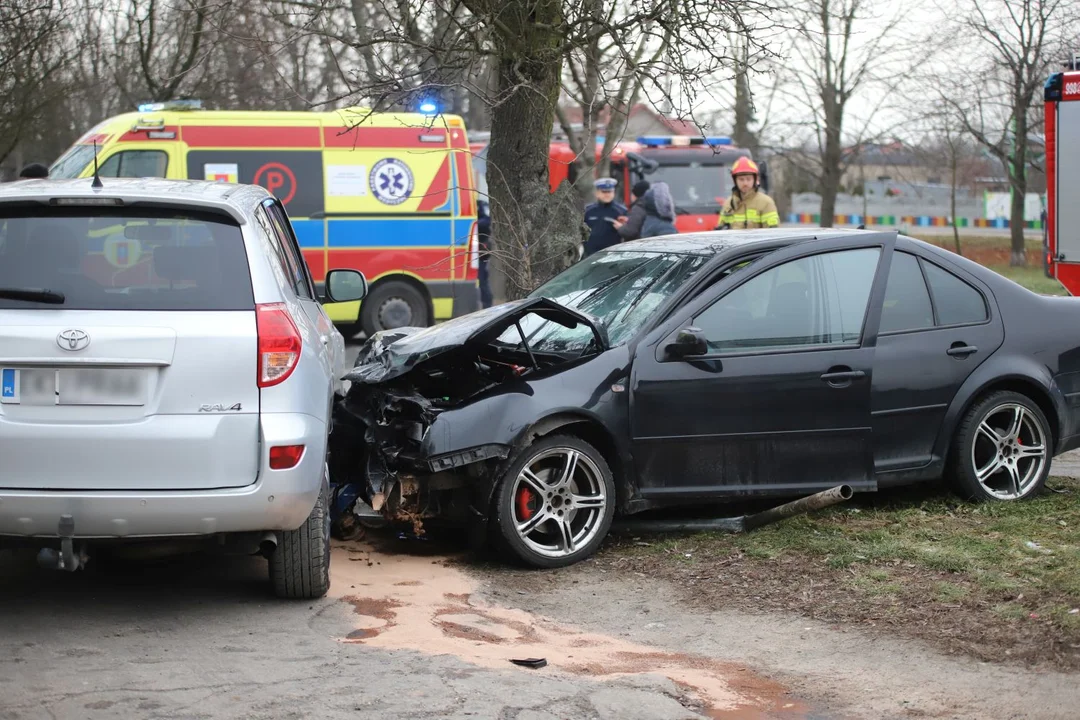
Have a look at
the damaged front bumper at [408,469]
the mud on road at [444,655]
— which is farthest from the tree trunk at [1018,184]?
the mud on road at [444,655]

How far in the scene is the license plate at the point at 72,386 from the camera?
4688 mm

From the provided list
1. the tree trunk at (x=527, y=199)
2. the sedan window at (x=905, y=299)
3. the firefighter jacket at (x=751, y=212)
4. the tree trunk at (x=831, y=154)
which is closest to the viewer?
the sedan window at (x=905, y=299)

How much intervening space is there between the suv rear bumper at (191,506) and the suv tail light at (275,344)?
155mm

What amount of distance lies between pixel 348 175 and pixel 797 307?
345 inches

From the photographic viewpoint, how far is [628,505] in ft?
20.2

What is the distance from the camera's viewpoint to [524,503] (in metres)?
5.98

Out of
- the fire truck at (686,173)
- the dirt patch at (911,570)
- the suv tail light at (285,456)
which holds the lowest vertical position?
the dirt patch at (911,570)

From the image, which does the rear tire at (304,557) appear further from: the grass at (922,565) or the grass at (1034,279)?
the grass at (1034,279)

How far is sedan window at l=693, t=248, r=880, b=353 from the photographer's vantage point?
6379 mm

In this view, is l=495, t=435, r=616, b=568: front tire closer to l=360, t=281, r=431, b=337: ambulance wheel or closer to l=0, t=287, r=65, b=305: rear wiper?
l=0, t=287, r=65, b=305: rear wiper

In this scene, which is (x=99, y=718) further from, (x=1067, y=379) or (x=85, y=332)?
(x=1067, y=379)

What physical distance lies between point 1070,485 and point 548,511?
3.42 meters

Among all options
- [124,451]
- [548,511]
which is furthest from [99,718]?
[548,511]

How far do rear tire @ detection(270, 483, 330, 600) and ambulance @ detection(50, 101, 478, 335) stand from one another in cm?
868
